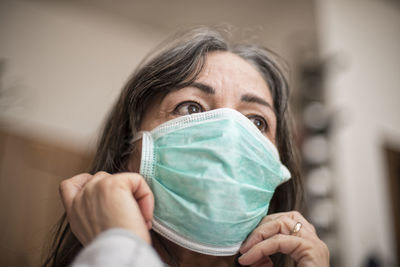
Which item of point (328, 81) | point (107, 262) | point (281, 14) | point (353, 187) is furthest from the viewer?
point (281, 14)

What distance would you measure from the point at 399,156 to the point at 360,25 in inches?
53.2

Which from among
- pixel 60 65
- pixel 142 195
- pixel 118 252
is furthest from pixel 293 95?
pixel 60 65

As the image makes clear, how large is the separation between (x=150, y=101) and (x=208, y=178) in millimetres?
417

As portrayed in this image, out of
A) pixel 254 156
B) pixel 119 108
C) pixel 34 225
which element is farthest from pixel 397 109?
pixel 34 225

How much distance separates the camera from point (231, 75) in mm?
949

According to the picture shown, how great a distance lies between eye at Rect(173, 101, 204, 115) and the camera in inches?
35.5

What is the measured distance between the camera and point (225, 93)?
2.92 ft

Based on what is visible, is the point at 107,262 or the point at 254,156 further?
the point at 254,156

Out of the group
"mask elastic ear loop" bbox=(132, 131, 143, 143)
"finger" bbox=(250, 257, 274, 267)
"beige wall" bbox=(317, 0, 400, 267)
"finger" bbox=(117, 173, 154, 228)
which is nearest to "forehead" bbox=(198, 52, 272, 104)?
"mask elastic ear loop" bbox=(132, 131, 143, 143)

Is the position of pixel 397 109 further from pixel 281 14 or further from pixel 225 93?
pixel 225 93

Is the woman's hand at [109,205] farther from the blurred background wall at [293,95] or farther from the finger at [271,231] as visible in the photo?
the blurred background wall at [293,95]

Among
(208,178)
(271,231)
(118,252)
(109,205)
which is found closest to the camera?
(118,252)

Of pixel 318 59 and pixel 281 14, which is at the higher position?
pixel 281 14

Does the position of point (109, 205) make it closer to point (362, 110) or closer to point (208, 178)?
point (208, 178)
